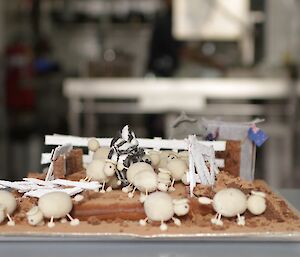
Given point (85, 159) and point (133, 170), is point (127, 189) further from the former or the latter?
point (85, 159)

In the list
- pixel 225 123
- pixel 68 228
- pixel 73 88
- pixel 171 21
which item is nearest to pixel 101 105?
pixel 73 88

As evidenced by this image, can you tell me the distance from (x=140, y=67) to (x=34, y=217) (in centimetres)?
488

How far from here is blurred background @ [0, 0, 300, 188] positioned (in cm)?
384

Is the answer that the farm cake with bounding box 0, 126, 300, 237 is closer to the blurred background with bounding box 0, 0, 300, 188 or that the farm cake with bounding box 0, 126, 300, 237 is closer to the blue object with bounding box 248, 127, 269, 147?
the blue object with bounding box 248, 127, 269, 147

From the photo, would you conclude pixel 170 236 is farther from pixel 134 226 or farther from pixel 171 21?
pixel 171 21

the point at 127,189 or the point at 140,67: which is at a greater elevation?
the point at 140,67

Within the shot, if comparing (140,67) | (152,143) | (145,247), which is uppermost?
(140,67)

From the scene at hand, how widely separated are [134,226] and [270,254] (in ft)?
0.56

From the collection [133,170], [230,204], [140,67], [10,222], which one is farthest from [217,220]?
[140,67]

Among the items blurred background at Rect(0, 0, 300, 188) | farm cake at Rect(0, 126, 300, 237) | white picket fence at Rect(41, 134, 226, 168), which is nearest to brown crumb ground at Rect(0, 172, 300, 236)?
farm cake at Rect(0, 126, 300, 237)

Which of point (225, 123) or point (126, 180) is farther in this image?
point (225, 123)

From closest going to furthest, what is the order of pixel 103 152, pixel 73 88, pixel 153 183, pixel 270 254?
pixel 270 254 → pixel 153 183 → pixel 103 152 → pixel 73 88

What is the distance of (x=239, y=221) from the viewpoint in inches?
32.6

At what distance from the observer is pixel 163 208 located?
817mm
